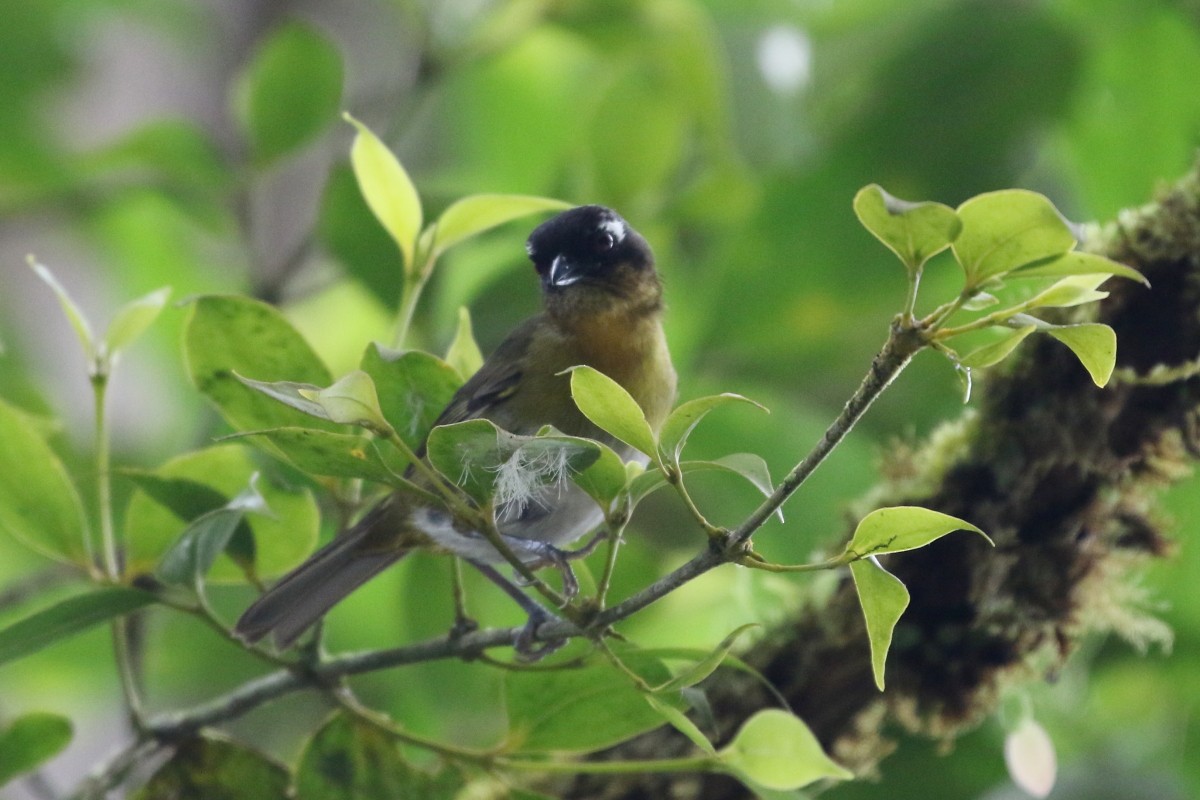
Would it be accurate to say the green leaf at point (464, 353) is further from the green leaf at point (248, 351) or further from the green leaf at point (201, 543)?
the green leaf at point (201, 543)

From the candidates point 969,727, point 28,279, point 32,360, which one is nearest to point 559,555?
point 969,727

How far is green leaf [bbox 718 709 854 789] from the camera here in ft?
4.75

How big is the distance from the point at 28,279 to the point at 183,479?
2.79 metres

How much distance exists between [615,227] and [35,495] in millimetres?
1016

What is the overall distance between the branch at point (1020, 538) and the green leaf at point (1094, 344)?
1.96 feet

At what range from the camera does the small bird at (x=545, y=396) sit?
1.95 meters

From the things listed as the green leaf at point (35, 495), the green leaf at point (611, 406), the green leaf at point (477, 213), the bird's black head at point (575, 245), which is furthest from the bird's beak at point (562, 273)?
the green leaf at point (611, 406)

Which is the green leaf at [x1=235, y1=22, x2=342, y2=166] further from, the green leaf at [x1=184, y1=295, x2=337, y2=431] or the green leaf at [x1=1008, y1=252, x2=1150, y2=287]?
the green leaf at [x1=1008, y1=252, x2=1150, y2=287]

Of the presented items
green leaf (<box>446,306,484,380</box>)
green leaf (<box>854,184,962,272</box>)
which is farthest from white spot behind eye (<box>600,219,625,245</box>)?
green leaf (<box>854,184,962,272</box>)

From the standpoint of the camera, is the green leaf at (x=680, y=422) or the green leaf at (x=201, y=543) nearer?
the green leaf at (x=680, y=422)

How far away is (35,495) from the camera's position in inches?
63.9

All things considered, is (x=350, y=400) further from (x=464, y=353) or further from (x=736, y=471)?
(x=464, y=353)

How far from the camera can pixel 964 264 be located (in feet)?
3.59

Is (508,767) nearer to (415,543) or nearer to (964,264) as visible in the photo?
(415,543)
